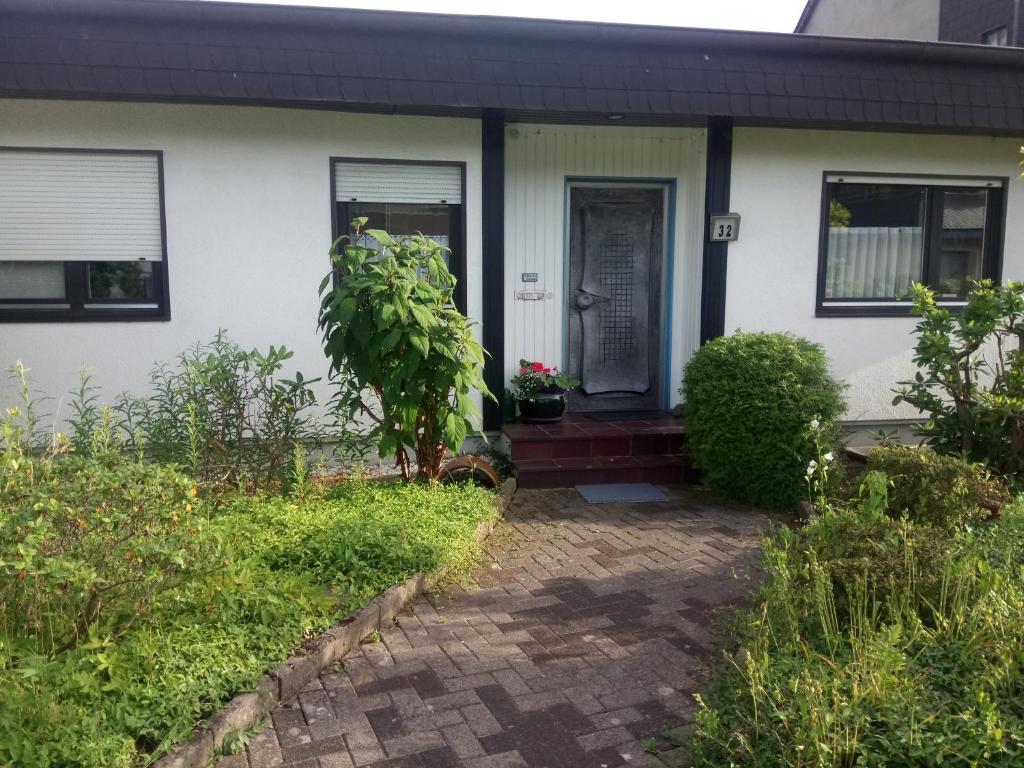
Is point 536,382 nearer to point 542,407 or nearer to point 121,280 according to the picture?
point 542,407

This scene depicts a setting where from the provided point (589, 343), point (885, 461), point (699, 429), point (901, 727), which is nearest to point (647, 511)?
point (699, 429)

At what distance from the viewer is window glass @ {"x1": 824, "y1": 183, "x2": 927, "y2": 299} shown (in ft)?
27.5

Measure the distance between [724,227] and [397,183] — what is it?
3023 millimetres

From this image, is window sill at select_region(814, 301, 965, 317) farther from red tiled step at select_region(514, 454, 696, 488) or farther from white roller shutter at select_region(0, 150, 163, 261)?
white roller shutter at select_region(0, 150, 163, 261)

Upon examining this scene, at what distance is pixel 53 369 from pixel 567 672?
197 inches

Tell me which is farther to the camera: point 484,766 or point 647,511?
point 647,511

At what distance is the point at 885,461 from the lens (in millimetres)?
5320

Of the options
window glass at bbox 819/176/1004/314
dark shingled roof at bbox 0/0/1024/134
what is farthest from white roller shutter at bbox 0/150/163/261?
window glass at bbox 819/176/1004/314

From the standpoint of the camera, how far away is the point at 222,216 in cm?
691

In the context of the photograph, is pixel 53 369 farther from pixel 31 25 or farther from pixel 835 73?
pixel 835 73

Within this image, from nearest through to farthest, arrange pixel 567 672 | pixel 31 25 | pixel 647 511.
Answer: pixel 567 672
pixel 31 25
pixel 647 511

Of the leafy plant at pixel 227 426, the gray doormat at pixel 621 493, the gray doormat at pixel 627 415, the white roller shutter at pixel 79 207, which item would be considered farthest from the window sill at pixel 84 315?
the gray doormat at pixel 627 415

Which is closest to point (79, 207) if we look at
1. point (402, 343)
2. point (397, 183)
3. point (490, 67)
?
point (397, 183)

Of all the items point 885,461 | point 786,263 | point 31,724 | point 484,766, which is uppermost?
point 786,263
